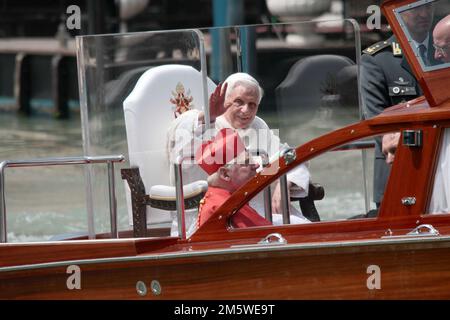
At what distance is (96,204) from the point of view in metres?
6.86

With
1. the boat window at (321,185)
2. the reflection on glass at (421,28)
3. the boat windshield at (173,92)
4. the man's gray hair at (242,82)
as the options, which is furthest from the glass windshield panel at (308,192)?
the reflection on glass at (421,28)

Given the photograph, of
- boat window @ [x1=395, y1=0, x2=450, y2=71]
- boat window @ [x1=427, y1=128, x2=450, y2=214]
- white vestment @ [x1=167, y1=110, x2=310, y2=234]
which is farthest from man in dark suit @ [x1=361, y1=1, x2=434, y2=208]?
boat window @ [x1=427, y1=128, x2=450, y2=214]

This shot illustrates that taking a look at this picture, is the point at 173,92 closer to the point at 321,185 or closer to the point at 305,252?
the point at 321,185

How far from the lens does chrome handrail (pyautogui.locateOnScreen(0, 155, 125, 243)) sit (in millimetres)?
6254

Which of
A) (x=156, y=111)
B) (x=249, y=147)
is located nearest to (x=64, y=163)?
(x=156, y=111)

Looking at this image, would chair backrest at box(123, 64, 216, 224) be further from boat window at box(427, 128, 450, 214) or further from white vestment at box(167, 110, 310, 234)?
boat window at box(427, 128, 450, 214)

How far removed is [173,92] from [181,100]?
64mm

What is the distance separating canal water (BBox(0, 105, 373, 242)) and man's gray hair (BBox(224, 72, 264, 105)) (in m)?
0.21

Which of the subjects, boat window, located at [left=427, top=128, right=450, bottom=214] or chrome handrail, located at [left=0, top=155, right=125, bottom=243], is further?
chrome handrail, located at [left=0, top=155, right=125, bottom=243]

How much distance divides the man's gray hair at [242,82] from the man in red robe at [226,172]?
260 millimetres

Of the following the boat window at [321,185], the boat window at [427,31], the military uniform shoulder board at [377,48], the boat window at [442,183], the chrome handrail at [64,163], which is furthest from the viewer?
the military uniform shoulder board at [377,48]

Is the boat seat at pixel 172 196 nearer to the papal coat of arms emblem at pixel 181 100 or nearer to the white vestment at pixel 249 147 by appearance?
the white vestment at pixel 249 147

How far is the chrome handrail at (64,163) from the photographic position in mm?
6254
